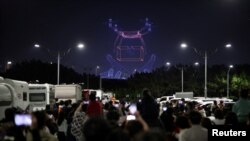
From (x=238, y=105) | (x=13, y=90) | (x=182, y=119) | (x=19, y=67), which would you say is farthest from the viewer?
(x=19, y=67)

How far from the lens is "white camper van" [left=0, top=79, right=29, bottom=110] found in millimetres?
29656

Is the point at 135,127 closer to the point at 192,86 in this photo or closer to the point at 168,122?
the point at 168,122

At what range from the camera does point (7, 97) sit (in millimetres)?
27656

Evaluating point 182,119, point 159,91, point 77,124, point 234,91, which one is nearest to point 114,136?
point 182,119

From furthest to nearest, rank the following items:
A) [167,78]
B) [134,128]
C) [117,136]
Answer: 1. [167,78]
2. [134,128]
3. [117,136]

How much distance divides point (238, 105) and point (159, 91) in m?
75.3

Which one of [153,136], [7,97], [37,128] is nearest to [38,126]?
[37,128]

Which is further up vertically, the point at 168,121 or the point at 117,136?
the point at 117,136

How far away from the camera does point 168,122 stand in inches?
541

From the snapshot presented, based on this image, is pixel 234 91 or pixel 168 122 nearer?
pixel 168 122

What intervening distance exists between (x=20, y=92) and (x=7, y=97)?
159 inches

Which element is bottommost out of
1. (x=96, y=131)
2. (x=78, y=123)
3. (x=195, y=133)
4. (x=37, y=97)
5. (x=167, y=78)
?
(x=78, y=123)

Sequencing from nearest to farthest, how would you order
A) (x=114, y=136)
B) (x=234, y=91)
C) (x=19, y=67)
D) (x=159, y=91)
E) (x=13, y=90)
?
(x=114, y=136), (x=13, y=90), (x=234, y=91), (x=159, y=91), (x=19, y=67)

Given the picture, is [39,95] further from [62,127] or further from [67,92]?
[62,127]
